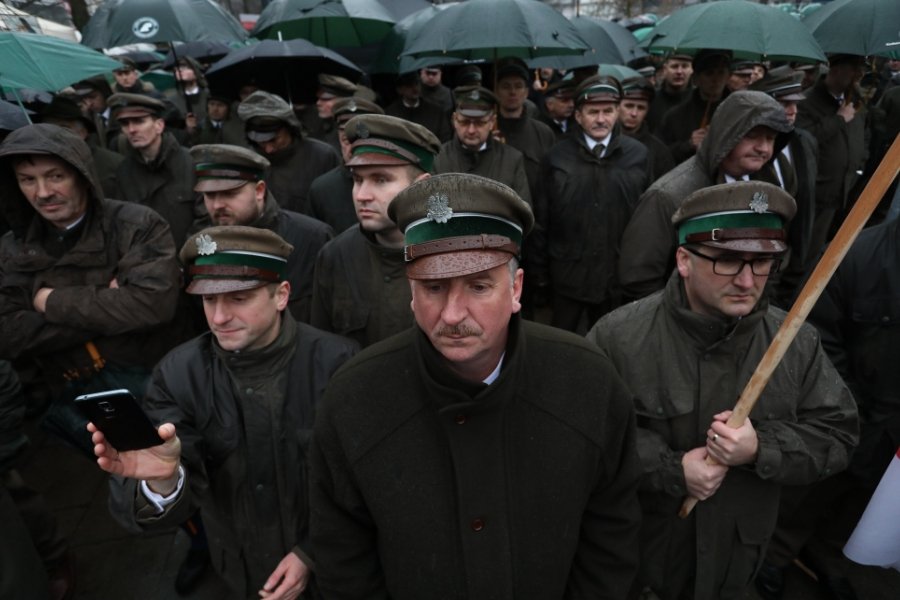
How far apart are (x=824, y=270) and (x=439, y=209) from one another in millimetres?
1049

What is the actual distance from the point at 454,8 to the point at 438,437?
503 cm

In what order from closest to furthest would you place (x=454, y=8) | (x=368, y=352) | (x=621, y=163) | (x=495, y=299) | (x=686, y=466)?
(x=495, y=299)
(x=368, y=352)
(x=686, y=466)
(x=621, y=163)
(x=454, y=8)

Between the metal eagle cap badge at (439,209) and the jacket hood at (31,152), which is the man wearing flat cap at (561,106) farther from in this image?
the metal eagle cap badge at (439,209)

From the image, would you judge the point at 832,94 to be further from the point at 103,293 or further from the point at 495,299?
the point at 103,293

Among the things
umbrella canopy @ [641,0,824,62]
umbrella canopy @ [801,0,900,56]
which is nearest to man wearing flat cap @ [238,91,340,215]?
umbrella canopy @ [641,0,824,62]

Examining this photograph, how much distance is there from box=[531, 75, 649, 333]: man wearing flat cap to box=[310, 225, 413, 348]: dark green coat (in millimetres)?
2254

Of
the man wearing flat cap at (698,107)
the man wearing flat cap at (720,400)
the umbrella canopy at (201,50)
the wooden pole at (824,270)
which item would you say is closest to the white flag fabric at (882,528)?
the man wearing flat cap at (720,400)

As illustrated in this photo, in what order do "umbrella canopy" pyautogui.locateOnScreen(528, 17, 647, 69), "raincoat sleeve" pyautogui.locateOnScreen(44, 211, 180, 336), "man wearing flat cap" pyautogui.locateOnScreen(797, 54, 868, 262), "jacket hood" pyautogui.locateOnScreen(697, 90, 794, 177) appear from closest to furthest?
"raincoat sleeve" pyautogui.locateOnScreen(44, 211, 180, 336), "jacket hood" pyautogui.locateOnScreen(697, 90, 794, 177), "man wearing flat cap" pyautogui.locateOnScreen(797, 54, 868, 262), "umbrella canopy" pyautogui.locateOnScreen(528, 17, 647, 69)

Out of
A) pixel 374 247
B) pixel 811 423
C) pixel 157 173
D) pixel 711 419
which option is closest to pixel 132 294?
pixel 374 247

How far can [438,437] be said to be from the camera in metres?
1.62

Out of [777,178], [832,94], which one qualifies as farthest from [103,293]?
[832,94]

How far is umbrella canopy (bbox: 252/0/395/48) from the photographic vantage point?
6328 millimetres

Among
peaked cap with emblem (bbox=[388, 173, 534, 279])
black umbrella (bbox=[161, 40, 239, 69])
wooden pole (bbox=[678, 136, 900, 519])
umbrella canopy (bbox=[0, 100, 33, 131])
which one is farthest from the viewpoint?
black umbrella (bbox=[161, 40, 239, 69])

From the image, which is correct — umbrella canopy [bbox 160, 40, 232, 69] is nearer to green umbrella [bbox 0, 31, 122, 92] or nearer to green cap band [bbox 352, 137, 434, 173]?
green umbrella [bbox 0, 31, 122, 92]
